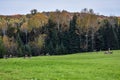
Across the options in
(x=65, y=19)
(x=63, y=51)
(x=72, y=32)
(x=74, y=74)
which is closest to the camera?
(x=74, y=74)

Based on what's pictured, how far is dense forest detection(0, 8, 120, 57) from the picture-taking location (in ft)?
306

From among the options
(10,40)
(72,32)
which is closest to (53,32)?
(72,32)

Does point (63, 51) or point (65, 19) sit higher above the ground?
point (65, 19)

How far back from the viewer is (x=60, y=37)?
3893 inches

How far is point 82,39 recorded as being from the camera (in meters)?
101

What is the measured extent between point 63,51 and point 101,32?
41.4ft

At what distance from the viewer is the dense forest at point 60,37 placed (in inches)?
3676

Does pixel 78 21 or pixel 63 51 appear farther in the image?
pixel 78 21

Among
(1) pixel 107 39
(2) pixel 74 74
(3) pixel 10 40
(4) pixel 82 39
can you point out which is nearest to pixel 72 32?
(4) pixel 82 39

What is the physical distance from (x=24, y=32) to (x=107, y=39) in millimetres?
25026

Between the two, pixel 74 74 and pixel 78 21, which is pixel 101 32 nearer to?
pixel 78 21

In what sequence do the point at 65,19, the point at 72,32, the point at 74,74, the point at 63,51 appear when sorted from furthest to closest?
the point at 65,19, the point at 72,32, the point at 63,51, the point at 74,74

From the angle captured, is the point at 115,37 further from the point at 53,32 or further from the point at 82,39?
the point at 53,32

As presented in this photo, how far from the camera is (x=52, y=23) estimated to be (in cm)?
10519
